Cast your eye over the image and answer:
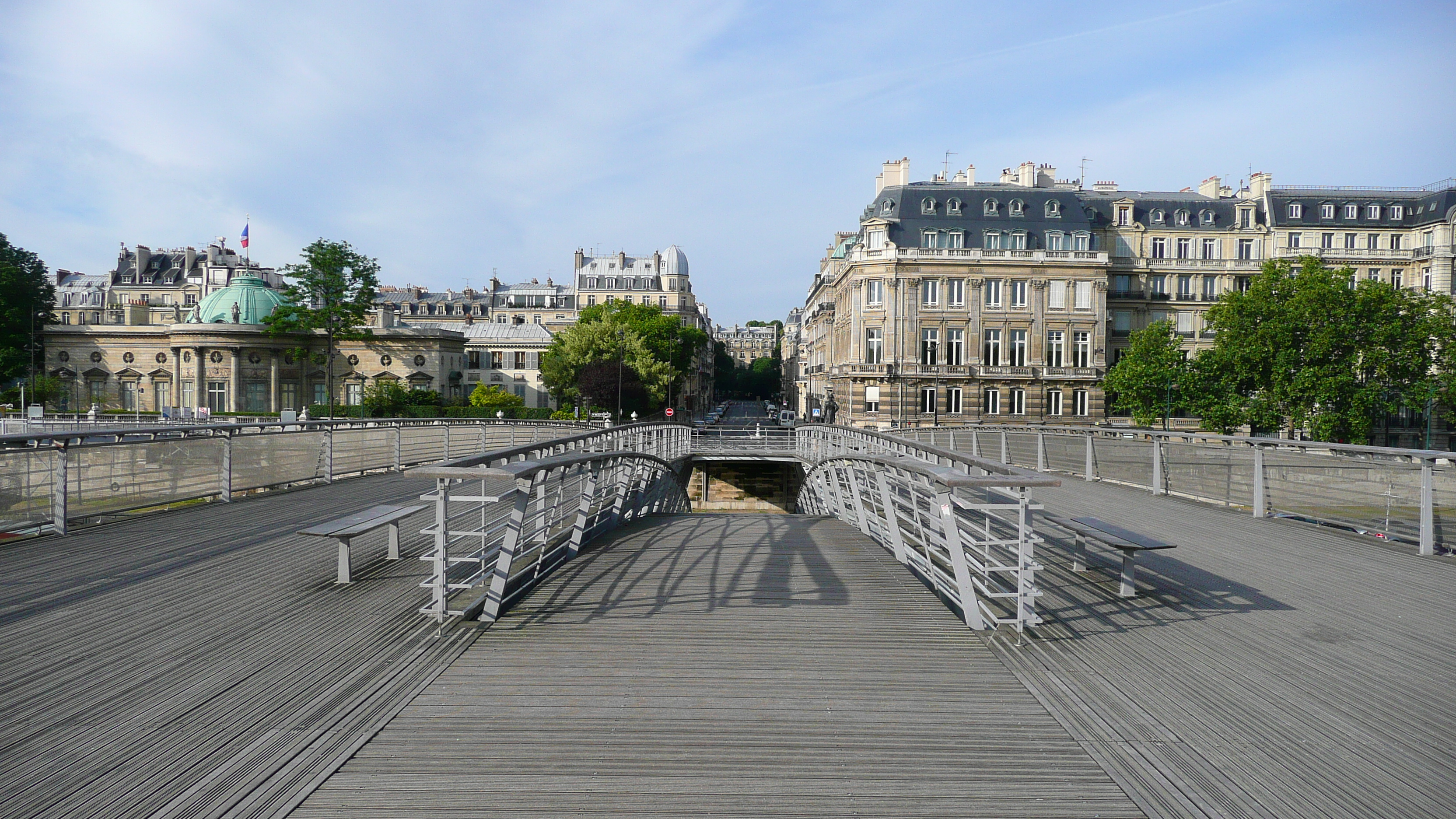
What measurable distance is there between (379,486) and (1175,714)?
532 inches

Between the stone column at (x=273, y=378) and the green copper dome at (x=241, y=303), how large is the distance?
463 cm

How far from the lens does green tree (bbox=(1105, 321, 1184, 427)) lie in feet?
143

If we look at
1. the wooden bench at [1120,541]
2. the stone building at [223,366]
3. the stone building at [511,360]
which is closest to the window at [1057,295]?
the stone building at [511,360]

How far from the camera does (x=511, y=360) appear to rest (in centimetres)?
7150

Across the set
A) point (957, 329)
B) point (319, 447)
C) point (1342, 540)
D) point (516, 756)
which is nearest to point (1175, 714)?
point (516, 756)

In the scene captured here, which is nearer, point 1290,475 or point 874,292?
point 1290,475

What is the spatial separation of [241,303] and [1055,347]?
62.1 meters

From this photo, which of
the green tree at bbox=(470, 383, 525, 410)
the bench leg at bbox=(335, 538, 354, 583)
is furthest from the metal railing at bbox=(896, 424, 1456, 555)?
the green tree at bbox=(470, 383, 525, 410)

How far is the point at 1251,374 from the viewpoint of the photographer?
39906 mm

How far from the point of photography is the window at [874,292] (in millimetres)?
49844

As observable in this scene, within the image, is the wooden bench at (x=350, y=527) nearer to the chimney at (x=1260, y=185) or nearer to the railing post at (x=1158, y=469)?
the railing post at (x=1158, y=469)

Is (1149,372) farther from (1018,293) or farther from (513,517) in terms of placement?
(513,517)

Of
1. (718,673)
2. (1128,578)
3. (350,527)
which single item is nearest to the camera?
(718,673)

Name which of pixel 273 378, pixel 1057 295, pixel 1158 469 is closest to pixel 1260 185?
pixel 1057 295
